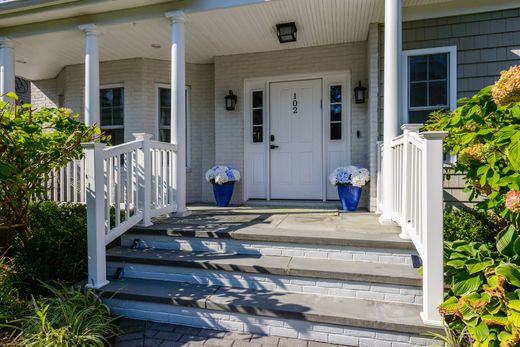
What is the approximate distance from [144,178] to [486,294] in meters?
2.96

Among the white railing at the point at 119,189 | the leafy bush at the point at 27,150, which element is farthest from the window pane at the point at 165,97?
the leafy bush at the point at 27,150

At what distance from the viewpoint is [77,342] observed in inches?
81.7

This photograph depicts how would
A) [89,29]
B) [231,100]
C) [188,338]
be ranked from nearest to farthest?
[188,338]
[89,29]
[231,100]

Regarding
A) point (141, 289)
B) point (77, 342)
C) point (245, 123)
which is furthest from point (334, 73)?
point (77, 342)

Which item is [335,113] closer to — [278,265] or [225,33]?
[225,33]

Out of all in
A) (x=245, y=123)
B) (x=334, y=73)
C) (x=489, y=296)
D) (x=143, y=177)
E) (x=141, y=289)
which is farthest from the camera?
(x=245, y=123)

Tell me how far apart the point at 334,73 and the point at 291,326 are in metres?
3.97

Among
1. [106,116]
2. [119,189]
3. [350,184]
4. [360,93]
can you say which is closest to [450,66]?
[360,93]

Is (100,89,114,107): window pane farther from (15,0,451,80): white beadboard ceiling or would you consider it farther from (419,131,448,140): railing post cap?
(419,131,448,140): railing post cap

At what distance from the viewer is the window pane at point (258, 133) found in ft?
18.1

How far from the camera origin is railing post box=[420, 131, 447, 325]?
2.05 metres

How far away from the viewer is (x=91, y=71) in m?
4.47

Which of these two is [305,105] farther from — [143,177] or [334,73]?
[143,177]

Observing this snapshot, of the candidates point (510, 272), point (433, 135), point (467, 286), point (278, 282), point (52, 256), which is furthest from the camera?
point (52, 256)
